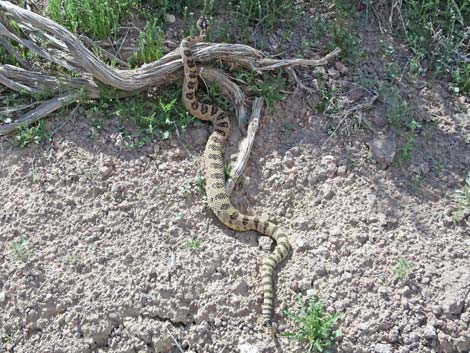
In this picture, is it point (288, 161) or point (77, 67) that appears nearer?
point (288, 161)

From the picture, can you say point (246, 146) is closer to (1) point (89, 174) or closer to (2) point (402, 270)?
(1) point (89, 174)

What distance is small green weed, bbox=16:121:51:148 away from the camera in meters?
5.79

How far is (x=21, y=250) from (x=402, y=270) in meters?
3.12

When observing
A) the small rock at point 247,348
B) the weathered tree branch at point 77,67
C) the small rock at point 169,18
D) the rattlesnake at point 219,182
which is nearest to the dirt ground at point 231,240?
the small rock at point 247,348

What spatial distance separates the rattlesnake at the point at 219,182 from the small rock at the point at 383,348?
0.83 metres

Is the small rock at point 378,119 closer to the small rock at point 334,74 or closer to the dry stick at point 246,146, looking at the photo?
the small rock at point 334,74

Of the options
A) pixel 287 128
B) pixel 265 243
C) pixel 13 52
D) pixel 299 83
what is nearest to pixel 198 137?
pixel 287 128

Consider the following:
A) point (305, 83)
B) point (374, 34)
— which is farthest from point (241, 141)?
point (374, 34)

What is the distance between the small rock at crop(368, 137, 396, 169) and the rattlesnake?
1161 mm

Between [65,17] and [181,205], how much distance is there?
2.37m

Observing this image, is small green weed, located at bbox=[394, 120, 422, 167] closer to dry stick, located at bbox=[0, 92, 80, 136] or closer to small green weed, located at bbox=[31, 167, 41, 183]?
dry stick, located at bbox=[0, 92, 80, 136]

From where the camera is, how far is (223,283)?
16.9 ft

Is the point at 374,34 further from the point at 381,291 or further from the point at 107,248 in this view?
the point at 107,248

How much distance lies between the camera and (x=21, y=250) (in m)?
5.23
